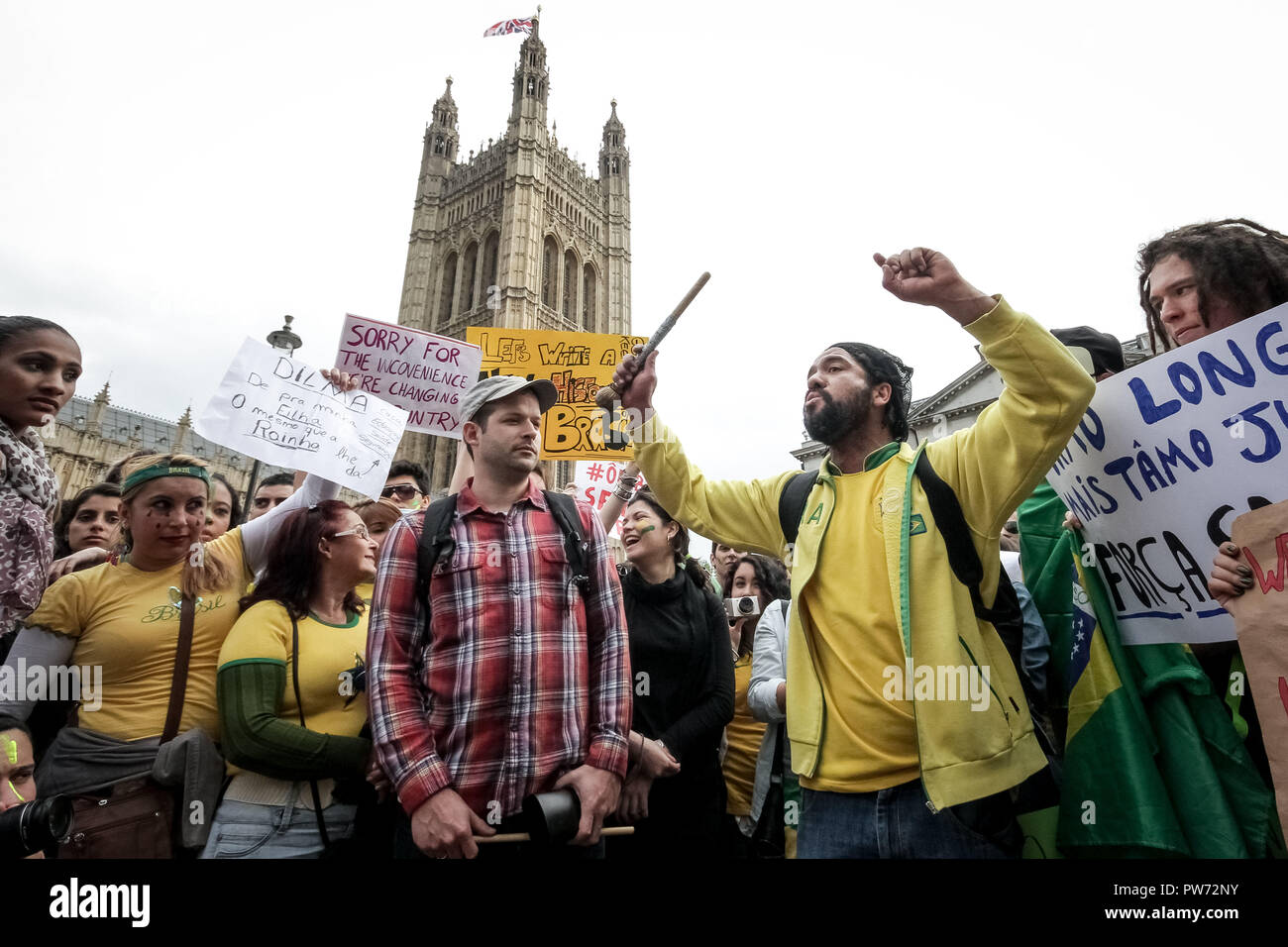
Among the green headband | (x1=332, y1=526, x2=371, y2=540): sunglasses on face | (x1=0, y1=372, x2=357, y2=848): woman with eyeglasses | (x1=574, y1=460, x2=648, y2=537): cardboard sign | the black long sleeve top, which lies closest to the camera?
(x1=0, y1=372, x2=357, y2=848): woman with eyeglasses

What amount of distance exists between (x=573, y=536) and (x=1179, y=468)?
1.89 m

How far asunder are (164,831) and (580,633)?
1620 millimetres

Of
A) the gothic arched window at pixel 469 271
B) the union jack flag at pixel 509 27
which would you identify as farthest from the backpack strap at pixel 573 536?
the gothic arched window at pixel 469 271

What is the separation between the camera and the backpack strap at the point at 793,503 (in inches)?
99.3

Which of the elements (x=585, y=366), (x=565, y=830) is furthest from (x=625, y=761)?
(x=585, y=366)

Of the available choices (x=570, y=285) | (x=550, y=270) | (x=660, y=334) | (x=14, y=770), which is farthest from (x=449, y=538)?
(x=570, y=285)

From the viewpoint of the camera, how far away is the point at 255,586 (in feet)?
9.23

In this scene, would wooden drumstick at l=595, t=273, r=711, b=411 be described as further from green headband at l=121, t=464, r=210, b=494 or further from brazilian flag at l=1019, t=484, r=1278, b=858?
green headband at l=121, t=464, r=210, b=494

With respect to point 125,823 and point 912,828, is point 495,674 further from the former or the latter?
point 125,823

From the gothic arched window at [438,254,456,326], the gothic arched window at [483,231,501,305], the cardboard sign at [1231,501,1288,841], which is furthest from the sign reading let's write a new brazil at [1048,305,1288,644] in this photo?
the gothic arched window at [438,254,456,326]

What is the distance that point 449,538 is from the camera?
A: 2254 mm

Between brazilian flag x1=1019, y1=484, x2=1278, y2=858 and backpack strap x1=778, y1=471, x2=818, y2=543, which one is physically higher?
backpack strap x1=778, y1=471, x2=818, y2=543

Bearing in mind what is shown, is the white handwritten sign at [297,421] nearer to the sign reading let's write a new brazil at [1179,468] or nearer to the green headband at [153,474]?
the green headband at [153,474]

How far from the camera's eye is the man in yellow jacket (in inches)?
73.5
